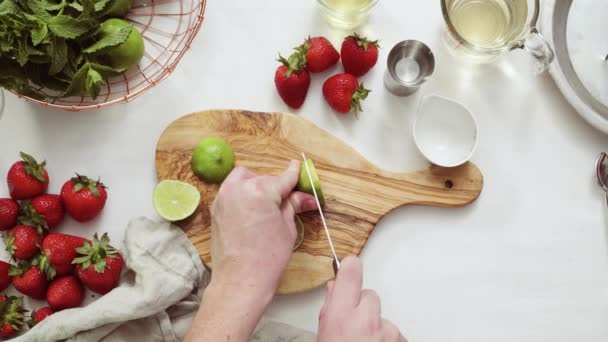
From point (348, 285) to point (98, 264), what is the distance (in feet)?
1.84

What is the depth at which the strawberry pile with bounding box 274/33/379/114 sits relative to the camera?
4.14 feet

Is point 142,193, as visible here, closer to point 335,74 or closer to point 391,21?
point 335,74

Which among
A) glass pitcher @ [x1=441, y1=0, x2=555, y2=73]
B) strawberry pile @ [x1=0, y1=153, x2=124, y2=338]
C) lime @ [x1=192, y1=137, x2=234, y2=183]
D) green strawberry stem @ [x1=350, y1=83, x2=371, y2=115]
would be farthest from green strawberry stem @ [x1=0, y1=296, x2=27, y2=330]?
glass pitcher @ [x1=441, y1=0, x2=555, y2=73]

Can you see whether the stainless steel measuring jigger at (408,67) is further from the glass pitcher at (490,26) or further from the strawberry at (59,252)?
the strawberry at (59,252)

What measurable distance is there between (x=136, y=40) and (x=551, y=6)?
99 centimetres

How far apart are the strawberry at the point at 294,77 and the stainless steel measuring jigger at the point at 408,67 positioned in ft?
0.67

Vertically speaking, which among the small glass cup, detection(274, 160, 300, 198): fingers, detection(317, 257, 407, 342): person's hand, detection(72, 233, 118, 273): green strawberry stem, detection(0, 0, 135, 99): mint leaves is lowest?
detection(72, 233, 118, 273): green strawberry stem

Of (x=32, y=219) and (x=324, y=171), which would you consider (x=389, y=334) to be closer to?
(x=324, y=171)

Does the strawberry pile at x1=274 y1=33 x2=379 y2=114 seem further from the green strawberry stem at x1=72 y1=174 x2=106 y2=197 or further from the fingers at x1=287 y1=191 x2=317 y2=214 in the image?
the green strawberry stem at x1=72 y1=174 x2=106 y2=197

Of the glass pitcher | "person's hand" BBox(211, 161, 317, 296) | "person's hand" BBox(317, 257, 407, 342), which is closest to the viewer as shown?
"person's hand" BBox(317, 257, 407, 342)

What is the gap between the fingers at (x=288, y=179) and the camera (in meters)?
1.16

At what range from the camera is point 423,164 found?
1.32 metres

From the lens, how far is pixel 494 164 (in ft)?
4.40

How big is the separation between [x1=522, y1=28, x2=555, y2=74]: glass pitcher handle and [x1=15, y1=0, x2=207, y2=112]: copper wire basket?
765mm
